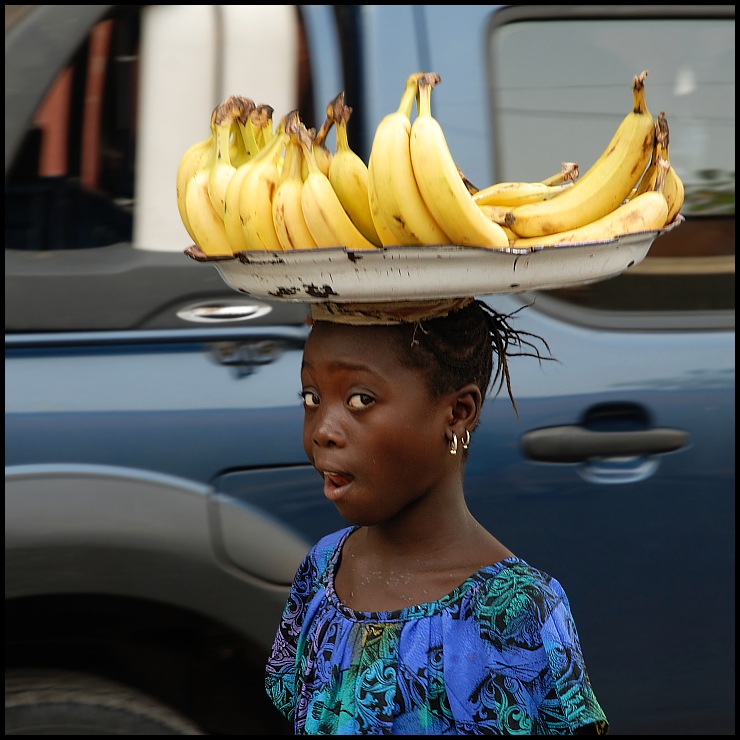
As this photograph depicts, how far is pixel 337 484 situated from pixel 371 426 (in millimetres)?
113

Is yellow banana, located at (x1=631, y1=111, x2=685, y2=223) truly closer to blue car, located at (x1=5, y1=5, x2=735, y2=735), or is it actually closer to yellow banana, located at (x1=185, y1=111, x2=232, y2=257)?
yellow banana, located at (x1=185, y1=111, x2=232, y2=257)

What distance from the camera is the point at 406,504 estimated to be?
1589 mm

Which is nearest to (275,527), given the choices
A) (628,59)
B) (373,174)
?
(373,174)

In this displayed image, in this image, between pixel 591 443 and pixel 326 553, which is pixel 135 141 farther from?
pixel 591 443

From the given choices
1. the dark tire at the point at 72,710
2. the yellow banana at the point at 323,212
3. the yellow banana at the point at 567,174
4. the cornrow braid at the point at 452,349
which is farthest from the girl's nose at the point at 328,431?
the dark tire at the point at 72,710

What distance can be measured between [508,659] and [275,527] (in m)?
0.96

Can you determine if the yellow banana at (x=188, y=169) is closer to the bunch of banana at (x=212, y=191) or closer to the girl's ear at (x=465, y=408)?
the bunch of banana at (x=212, y=191)

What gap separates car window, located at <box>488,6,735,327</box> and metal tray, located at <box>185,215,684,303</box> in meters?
1.07

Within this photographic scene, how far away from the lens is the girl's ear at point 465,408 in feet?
5.29

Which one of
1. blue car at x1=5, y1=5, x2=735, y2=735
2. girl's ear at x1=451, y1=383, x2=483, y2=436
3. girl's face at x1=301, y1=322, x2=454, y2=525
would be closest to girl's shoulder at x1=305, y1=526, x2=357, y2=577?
girl's face at x1=301, y1=322, x2=454, y2=525

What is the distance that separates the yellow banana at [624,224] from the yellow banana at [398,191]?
0.15 meters

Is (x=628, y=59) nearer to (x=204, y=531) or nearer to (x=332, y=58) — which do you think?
(x=332, y=58)

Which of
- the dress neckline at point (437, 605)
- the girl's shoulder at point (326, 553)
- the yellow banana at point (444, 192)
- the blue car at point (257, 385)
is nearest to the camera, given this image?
the yellow banana at point (444, 192)

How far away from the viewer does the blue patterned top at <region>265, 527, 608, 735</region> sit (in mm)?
1465
